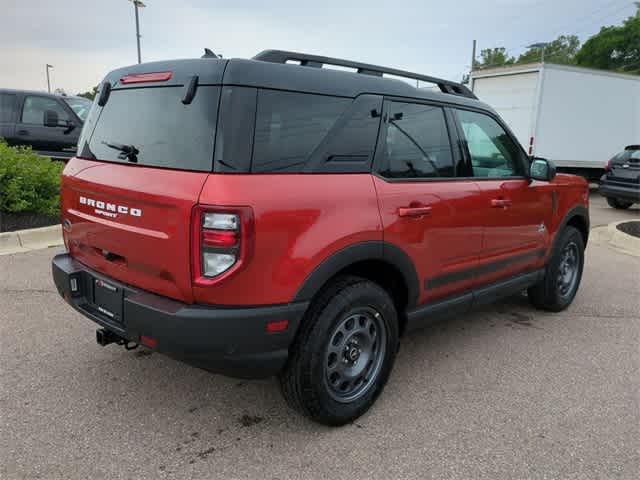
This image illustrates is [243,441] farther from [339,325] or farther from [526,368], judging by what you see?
[526,368]

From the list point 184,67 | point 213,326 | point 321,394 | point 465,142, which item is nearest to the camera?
point 213,326

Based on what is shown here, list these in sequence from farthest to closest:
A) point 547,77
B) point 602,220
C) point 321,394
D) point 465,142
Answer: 1. point 547,77
2. point 602,220
3. point 465,142
4. point 321,394

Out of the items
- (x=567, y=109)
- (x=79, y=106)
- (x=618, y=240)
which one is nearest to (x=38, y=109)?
(x=79, y=106)

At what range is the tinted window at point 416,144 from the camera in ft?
9.63

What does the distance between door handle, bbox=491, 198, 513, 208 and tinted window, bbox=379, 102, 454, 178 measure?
1.51 ft

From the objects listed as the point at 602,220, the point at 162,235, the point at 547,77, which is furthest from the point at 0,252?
the point at 547,77

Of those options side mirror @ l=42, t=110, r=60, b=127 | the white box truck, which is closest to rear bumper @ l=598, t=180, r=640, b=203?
the white box truck

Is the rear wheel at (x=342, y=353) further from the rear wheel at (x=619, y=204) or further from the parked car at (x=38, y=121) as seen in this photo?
the rear wheel at (x=619, y=204)

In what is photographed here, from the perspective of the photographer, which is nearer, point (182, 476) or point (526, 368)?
point (182, 476)

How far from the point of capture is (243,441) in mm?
2648

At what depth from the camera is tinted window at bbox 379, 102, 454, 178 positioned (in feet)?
9.63

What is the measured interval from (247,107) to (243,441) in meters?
1.69

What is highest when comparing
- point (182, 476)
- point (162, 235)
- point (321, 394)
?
point (162, 235)

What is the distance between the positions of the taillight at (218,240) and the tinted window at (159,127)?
240mm
